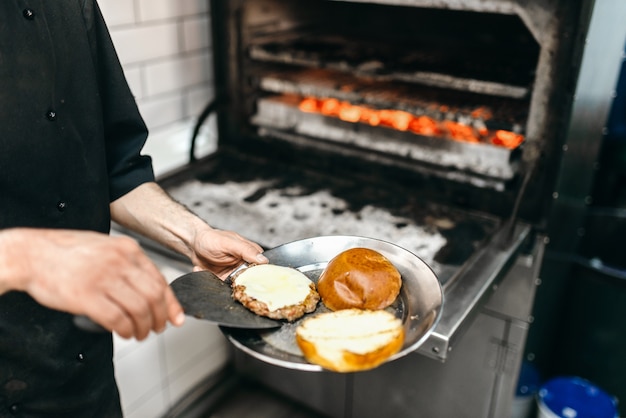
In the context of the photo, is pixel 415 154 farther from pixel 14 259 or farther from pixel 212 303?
pixel 14 259

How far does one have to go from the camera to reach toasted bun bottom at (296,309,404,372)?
92cm

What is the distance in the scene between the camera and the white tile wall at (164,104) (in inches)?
77.2

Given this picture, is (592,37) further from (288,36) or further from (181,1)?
(181,1)

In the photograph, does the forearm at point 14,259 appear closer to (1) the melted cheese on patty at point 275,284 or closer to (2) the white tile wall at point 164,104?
(1) the melted cheese on patty at point 275,284

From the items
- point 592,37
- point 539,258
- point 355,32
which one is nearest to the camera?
point 592,37

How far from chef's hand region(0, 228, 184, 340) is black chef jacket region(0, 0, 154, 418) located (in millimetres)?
343

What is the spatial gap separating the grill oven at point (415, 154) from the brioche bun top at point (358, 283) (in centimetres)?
25

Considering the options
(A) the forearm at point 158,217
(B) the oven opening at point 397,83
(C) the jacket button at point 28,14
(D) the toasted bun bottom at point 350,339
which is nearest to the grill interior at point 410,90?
(B) the oven opening at point 397,83

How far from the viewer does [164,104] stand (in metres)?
2.14

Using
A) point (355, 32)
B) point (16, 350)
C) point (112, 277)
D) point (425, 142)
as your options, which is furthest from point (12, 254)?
point (355, 32)

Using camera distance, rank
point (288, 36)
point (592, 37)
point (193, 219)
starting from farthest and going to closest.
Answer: point (288, 36)
point (592, 37)
point (193, 219)

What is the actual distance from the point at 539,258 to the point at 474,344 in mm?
352

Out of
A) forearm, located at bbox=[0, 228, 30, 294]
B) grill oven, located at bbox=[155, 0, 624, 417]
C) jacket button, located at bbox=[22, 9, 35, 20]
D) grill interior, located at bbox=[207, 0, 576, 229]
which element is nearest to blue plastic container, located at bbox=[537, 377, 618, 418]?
grill oven, located at bbox=[155, 0, 624, 417]

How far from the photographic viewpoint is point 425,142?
1.82 metres
